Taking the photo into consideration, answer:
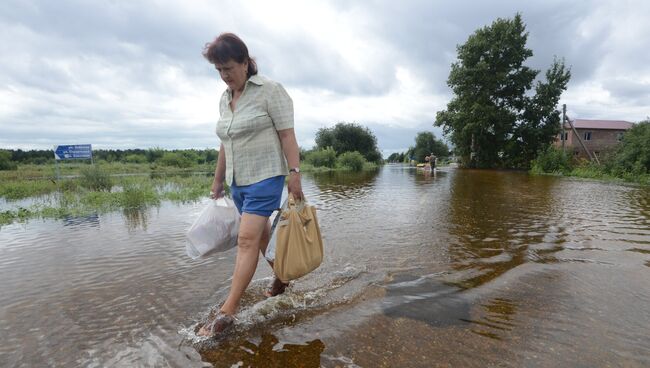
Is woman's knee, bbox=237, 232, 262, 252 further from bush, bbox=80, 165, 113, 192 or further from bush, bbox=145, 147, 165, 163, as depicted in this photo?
bush, bbox=145, 147, 165, 163

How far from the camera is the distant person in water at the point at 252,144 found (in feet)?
7.85

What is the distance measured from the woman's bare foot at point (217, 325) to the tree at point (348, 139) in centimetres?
5096

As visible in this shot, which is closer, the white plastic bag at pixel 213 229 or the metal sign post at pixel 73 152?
the white plastic bag at pixel 213 229

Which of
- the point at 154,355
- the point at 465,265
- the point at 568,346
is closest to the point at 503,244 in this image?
the point at 465,265

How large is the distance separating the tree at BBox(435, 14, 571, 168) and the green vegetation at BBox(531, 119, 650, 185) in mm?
5504

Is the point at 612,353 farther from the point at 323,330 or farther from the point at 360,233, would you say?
the point at 360,233

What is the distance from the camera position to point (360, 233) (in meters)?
5.32

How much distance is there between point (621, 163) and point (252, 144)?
24431 millimetres

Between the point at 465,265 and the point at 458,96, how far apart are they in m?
32.7

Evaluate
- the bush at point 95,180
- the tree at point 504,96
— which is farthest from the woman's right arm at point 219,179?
the tree at point 504,96

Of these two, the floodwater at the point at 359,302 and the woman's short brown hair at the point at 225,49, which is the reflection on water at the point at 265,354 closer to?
the floodwater at the point at 359,302

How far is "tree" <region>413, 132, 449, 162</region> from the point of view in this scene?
89.2 metres

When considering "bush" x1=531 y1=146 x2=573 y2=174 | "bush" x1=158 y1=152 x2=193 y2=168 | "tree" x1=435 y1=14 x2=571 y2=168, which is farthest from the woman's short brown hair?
"bush" x1=158 y1=152 x2=193 y2=168

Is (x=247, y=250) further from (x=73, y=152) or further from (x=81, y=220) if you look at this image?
(x=73, y=152)
